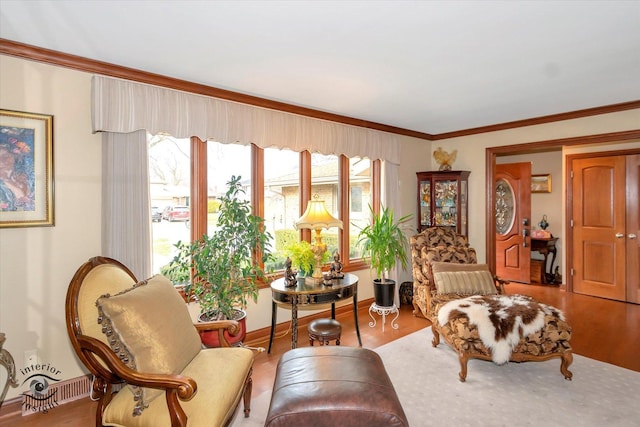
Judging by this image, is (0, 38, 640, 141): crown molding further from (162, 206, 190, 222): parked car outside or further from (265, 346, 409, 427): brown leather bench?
(265, 346, 409, 427): brown leather bench

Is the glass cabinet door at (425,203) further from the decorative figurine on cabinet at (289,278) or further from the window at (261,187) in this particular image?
the decorative figurine on cabinet at (289,278)

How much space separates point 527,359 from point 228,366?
2.29m

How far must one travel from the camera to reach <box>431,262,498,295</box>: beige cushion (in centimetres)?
367

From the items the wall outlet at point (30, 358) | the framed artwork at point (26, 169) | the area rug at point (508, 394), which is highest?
the framed artwork at point (26, 169)

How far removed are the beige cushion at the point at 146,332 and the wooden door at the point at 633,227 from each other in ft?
19.5

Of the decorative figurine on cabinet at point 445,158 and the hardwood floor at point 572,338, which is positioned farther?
the decorative figurine on cabinet at point 445,158

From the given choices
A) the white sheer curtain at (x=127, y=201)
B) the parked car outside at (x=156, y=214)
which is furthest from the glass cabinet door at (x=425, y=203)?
the white sheer curtain at (x=127, y=201)

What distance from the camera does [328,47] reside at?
246cm

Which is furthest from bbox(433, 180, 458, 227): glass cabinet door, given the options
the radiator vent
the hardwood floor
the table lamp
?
the radiator vent

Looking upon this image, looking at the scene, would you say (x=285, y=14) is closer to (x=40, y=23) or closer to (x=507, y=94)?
(x=40, y=23)

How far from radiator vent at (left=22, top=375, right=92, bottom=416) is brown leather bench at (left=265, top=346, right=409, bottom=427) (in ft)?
5.41

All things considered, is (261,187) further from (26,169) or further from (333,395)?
(333,395)

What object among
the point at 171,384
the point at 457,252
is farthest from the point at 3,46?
the point at 457,252

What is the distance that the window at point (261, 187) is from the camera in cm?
323
